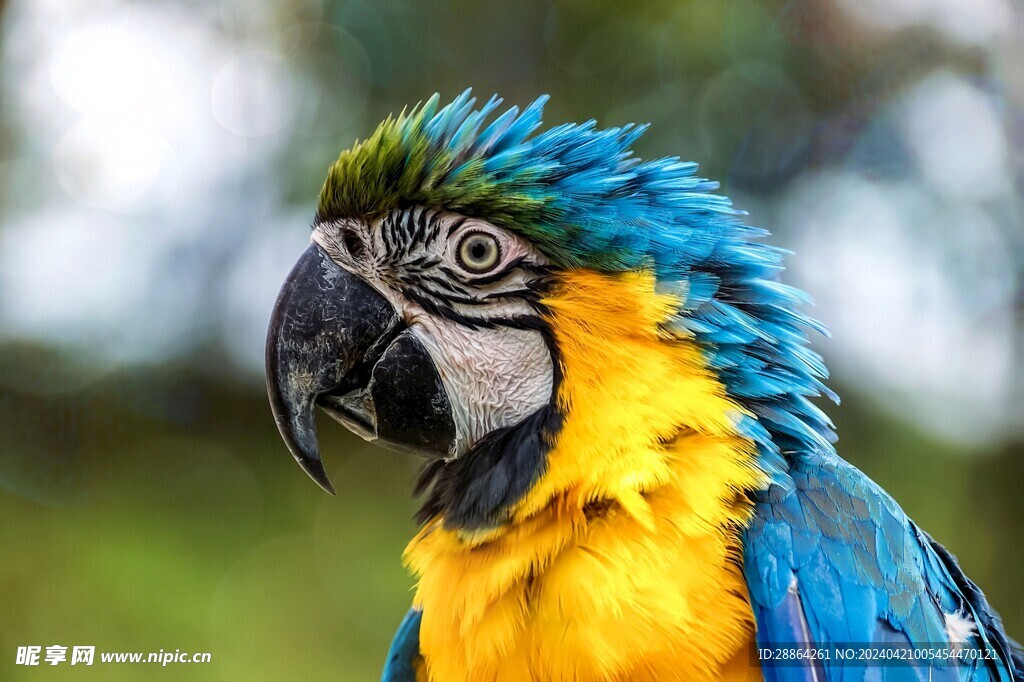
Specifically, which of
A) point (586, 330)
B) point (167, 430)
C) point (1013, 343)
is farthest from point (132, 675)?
point (1013, 343)

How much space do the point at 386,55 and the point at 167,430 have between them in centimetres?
192

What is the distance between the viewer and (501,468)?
4.38ft

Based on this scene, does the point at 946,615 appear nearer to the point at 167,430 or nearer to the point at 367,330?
the point at 367,330

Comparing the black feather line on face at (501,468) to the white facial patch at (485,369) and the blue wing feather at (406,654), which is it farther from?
the blue wing feather at (406,654)

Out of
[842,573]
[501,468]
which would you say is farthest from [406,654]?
[842,573]

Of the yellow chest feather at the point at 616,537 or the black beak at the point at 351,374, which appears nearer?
the yellow chest feather at the point at 616,537

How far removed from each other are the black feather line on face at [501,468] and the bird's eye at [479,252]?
113 millimetres

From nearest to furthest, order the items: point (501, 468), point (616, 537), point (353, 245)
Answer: point (616, 537) → point (501, 468) → point (353, 245)

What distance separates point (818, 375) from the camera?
1.37m

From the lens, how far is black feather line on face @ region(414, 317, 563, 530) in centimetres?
130

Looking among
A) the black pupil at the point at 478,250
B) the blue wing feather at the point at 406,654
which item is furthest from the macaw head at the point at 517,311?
the blue wing feather at the point at 406,654

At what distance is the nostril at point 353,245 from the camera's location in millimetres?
1441

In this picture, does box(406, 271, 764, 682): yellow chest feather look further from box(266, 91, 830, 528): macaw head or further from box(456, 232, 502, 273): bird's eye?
box(456, 232, 502, 273): bird's eye

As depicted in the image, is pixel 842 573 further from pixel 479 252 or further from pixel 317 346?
pixel 317 346
